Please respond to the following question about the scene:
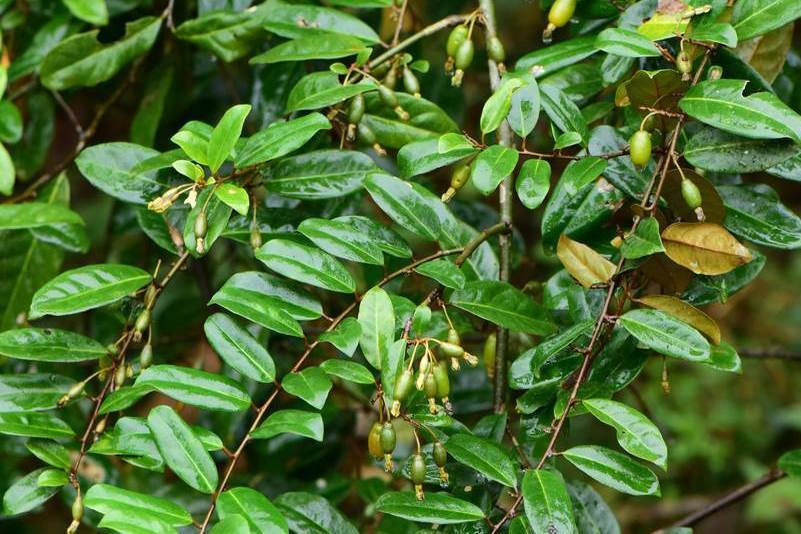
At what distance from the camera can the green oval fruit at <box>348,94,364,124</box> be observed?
1.05 meters

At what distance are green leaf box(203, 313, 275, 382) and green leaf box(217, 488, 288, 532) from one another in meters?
0.13

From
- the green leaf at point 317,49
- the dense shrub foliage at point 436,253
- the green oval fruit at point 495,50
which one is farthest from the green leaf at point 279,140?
the green oval fruit at point 495,50

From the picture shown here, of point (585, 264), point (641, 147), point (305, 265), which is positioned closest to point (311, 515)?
point (305, 265)

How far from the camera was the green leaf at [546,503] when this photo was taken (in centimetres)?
82

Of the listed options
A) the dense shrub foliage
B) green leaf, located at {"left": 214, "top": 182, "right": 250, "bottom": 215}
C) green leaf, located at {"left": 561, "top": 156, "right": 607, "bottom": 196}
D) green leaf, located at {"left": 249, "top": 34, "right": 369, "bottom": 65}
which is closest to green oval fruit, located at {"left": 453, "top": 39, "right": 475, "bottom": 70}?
the dense shrub foliage

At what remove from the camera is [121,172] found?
1.09m

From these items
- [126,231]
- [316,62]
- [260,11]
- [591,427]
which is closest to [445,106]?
[316,62]

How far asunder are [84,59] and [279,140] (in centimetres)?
48

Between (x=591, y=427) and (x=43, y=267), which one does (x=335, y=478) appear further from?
(x=591, y=427)

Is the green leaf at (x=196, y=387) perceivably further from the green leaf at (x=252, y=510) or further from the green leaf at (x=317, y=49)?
the green leaf at (x=317, y=49)

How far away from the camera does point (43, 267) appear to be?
52.5 inches

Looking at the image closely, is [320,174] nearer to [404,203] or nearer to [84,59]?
[404,203]

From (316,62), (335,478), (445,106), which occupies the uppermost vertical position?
(316,62)

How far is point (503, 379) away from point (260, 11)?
0.57 meters
